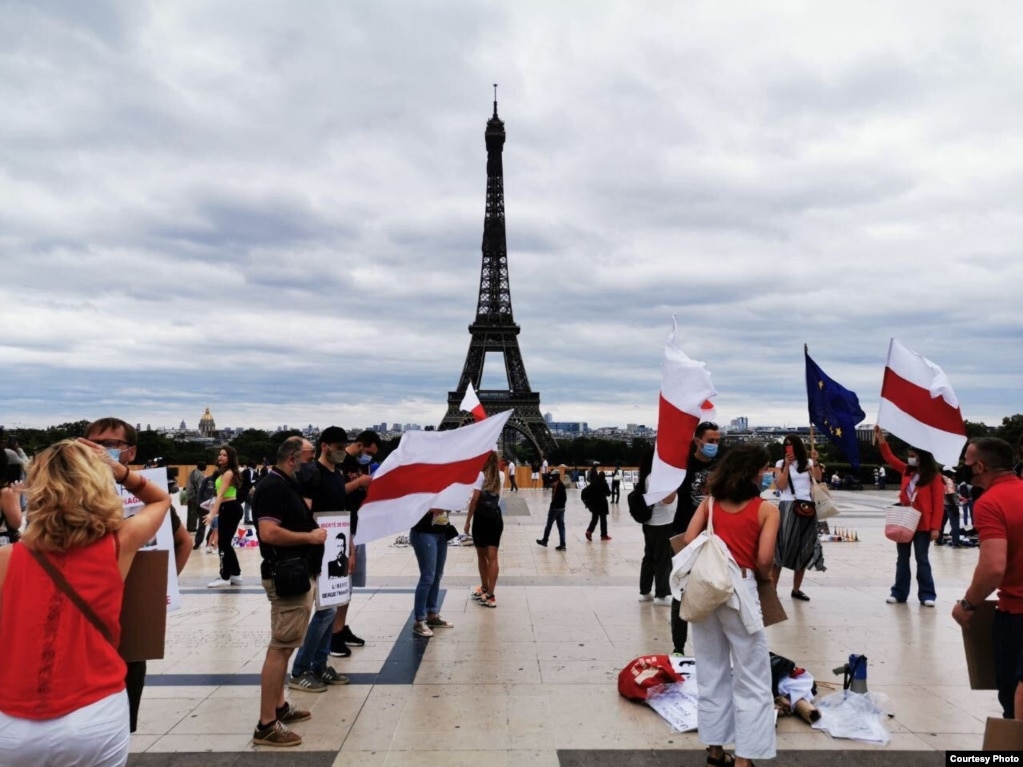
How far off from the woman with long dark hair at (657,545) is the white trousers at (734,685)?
3.14 meters

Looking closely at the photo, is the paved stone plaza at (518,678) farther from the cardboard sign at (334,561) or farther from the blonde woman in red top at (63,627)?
the blonde woman in red top at (63,627)

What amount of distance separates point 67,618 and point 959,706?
213 inches

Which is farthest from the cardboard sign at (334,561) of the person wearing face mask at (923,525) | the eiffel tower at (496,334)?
the eiffel tower at (496,334)

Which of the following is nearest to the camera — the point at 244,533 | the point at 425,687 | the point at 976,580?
the point at 976,580

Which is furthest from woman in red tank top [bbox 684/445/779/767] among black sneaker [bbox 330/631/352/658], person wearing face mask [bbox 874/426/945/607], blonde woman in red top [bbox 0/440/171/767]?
person wearing face mask [bbox 874/426/945/607]

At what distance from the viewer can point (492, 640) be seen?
6.84 metres

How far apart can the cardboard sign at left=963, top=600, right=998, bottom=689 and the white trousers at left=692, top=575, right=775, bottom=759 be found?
1007 millimetres

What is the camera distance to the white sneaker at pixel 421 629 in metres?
6.91

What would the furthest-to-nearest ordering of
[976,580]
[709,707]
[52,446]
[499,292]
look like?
1. [499,292]
2. [709,707]
3. [976,580]
4. [52,446]

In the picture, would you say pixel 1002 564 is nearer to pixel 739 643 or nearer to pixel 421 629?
pixel 739 643

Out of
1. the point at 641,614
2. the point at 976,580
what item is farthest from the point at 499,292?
the point at 976,580

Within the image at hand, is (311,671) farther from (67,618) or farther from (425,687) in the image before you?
(67,618)

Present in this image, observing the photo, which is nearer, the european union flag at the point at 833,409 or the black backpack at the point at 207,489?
the european union flag at the point at 833,409

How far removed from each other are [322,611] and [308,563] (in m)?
0.72
